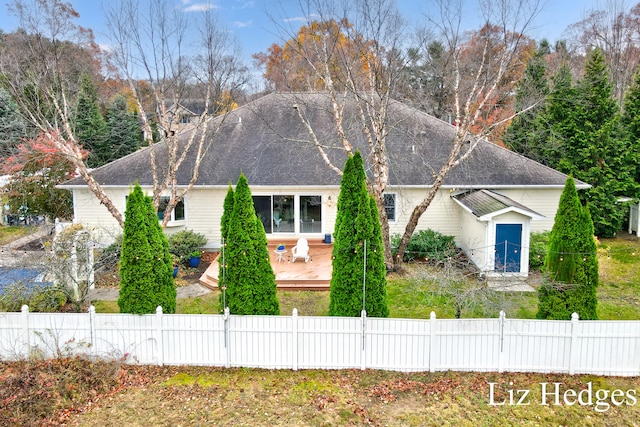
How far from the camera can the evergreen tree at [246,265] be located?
321 inches

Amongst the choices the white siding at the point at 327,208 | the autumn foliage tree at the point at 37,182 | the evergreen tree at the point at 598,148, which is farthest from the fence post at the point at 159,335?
the evergreen tree at the point at 598,148

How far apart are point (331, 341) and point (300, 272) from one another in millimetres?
5007

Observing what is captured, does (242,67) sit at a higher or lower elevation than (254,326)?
higher

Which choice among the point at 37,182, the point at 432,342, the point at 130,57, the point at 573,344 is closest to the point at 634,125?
the point at 573,344

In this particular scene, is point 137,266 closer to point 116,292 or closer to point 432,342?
point 116,292

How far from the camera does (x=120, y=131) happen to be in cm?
2964

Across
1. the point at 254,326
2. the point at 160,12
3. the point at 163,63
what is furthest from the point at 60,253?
the point at 160,12

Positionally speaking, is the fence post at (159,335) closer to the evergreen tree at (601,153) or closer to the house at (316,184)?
the house at (316,184)

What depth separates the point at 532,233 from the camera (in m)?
14.9

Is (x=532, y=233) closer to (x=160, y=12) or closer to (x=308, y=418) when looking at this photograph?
(x=308, y=418)

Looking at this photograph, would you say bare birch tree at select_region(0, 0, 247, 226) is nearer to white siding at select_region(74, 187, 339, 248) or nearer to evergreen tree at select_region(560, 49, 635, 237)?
white siding at select_region(74, 187, 339, 248)

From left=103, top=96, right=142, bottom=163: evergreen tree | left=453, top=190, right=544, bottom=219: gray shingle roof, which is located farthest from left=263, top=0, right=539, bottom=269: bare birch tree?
left=103, top=96, right=142, bottom=163: evergreen tree

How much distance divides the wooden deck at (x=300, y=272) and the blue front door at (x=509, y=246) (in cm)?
500

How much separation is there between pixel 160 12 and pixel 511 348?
12.7 meters
